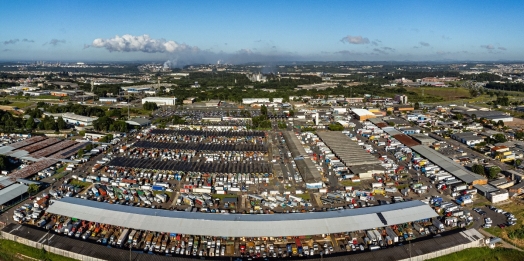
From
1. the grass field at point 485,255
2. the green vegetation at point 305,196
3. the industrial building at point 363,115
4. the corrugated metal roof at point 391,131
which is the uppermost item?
the industrial building at point 363,115

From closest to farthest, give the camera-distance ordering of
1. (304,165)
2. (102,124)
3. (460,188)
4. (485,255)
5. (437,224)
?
A: 1. (485,255)
2. (437,224)
3. (460,188)
4. (304,165)
5. (102,124)

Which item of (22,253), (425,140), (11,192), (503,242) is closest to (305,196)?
(503,242)

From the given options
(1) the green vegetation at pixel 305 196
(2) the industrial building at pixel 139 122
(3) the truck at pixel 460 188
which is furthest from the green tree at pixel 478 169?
(2) the industrial building at pixel 139 122

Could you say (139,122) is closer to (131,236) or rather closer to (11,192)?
(11,192)

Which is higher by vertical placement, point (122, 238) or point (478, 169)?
point (478, 169)

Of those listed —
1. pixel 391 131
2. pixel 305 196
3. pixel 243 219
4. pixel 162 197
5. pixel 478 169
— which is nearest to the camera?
pixel 243 219

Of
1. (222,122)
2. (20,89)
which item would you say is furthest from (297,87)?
(20,89)

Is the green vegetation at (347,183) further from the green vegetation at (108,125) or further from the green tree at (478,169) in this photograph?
the green vegetation at (108,125)

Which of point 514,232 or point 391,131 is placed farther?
point 391,131
